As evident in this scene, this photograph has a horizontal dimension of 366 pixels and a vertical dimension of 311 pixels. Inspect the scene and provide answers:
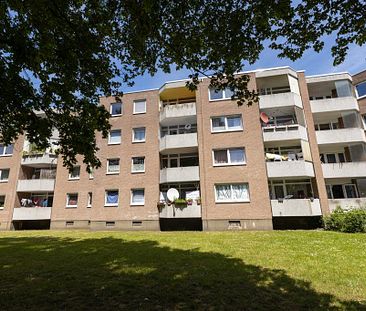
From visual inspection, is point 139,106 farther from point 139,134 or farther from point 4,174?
point 4,174

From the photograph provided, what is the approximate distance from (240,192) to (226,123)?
19.8ft

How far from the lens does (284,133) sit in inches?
859

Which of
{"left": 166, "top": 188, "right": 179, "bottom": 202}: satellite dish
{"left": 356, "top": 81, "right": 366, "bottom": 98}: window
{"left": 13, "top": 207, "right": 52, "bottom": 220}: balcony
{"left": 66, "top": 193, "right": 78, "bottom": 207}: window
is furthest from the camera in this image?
{"left": 13, "top": 207, "right": 52, "bottom": 220}: balcony

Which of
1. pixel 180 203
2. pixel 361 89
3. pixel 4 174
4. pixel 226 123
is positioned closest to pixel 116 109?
pixel 226 123

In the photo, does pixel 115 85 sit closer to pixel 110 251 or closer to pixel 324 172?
pixel 110 251

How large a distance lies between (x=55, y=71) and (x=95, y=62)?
4.36 feet

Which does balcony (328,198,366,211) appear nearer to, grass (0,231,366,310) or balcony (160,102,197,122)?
grass (0,231,366,310)

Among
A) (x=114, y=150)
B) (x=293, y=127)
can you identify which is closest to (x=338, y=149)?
(x=293, y=127)

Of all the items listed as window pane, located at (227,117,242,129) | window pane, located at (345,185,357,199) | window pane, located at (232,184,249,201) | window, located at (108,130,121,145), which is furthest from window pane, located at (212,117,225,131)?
window pane, located at (345,185,357,199)

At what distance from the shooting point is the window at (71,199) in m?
26.3

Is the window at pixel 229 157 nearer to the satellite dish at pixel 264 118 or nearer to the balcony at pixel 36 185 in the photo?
the satellite dish at pixel 264 118

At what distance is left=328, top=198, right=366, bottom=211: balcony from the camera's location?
2030cm

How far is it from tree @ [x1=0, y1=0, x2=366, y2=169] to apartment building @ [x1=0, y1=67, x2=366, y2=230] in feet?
45.1

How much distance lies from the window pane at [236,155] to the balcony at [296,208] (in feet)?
13.8
